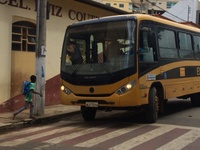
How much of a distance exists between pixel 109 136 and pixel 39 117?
3.40 m

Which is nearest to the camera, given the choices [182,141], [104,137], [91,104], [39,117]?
[182,141]

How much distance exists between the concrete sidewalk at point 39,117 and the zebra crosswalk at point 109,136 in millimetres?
436

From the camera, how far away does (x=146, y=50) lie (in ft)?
34.1

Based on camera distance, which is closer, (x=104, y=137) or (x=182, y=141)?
(x=182, y=141)

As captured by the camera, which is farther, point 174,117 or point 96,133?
point 174,117

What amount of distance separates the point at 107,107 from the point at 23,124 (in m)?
2.47

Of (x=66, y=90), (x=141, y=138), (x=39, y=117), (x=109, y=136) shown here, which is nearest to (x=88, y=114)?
(x=66, y=90)

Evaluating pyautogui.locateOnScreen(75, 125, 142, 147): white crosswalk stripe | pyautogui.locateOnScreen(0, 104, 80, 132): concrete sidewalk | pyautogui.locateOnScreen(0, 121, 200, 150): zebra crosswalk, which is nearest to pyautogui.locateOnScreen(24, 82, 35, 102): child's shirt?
pyautogui.locateOnScreen(0, 104, 80, 132): concrete sidewalk

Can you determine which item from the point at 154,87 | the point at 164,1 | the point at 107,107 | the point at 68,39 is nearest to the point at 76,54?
the point at 68,39

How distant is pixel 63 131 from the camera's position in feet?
31.9

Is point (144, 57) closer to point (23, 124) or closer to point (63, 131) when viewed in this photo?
point (63, 131)

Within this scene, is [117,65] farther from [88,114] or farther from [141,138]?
[88,114]

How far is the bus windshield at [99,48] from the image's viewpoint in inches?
392

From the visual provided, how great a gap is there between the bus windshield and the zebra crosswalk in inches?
61.4
